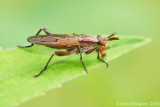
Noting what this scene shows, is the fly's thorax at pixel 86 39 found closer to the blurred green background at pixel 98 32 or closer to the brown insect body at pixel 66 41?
the brown insect body at pixel 66 41

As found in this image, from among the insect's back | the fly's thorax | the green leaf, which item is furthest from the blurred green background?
the green leaf

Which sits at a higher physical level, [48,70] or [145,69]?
[48,70]

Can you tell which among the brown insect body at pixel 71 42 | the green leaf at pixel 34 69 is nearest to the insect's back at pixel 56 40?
the brown insect body at pixel 71 42

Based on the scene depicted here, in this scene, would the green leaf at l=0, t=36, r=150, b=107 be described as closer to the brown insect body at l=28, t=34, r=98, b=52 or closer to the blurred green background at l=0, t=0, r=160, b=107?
the brown insect body at l=28, t=34, r=98, b=52

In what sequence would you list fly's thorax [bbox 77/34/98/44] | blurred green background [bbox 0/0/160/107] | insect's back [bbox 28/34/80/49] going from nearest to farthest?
insect's back [bbox 28/34/80/49] < fly's thorax [bbox 77/34/98/44] < blurred green background [bbox 0/0/160/107]

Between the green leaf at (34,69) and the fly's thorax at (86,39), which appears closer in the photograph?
the green leaf at (34,69)

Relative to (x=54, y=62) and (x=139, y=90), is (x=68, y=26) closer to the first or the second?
(x=54, y=62)

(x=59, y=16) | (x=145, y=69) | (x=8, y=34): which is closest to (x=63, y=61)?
(x=8, y=34)
